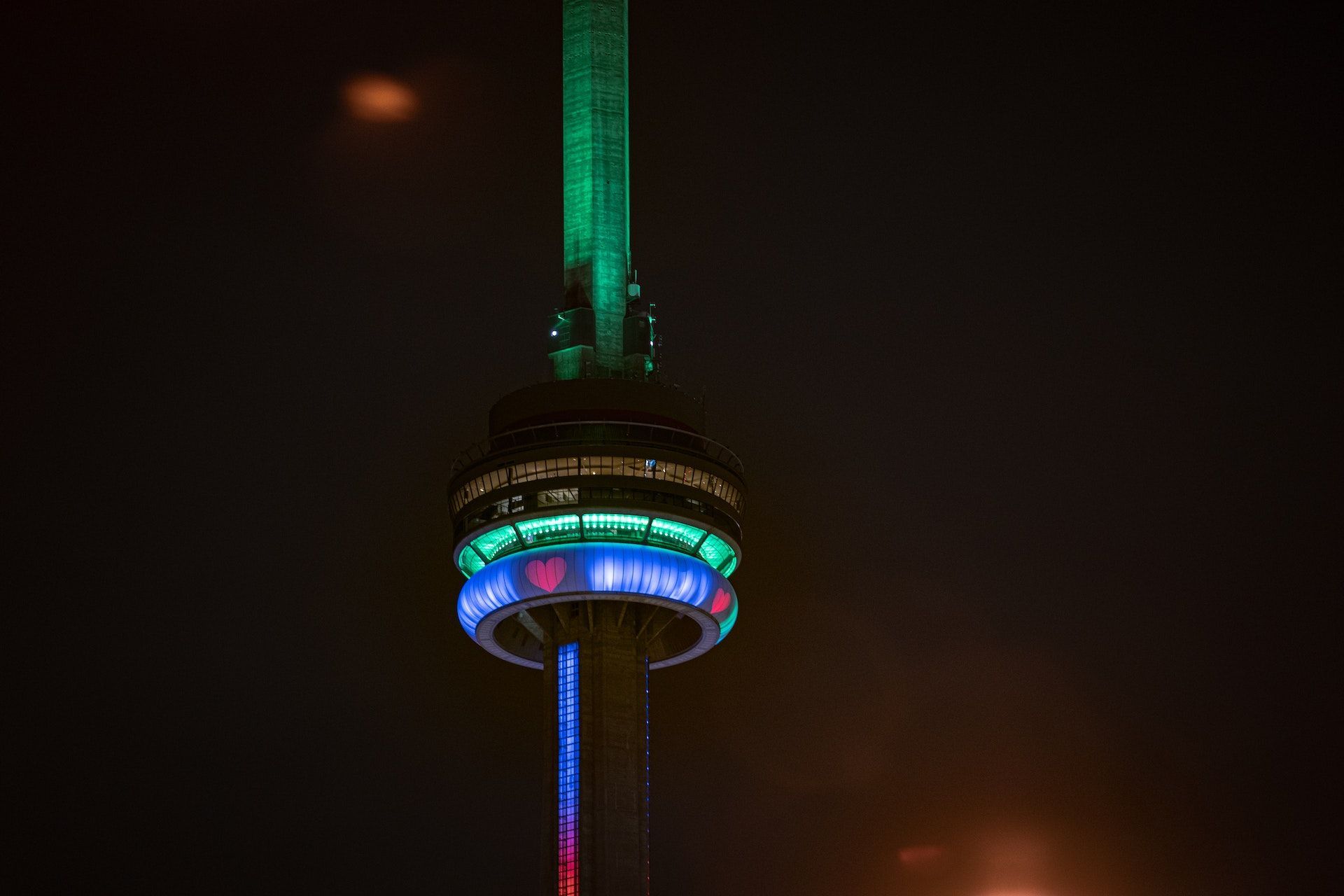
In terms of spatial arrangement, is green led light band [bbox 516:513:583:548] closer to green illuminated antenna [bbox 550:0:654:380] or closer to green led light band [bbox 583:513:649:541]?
green led light band [bbox 583:513:649:541]

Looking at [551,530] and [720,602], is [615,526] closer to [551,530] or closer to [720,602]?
[551,530]

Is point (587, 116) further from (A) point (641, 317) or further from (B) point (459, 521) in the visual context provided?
(B) point (459, 521)

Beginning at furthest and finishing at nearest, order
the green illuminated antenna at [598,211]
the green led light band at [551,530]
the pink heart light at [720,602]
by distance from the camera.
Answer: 1. the green illuminated antenna at [598,211]
2. the pink heart light at [720,602]
3. the green led light band at [551,530]

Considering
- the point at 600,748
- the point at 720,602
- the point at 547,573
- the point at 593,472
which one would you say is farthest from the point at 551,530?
the point at 600,748

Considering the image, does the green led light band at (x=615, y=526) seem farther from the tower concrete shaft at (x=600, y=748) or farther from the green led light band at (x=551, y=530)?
the tower concrete shaft at (x=600, y=748)

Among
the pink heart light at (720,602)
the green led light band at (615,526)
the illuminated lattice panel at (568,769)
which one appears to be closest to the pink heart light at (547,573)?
the green led light band at (615,526)
